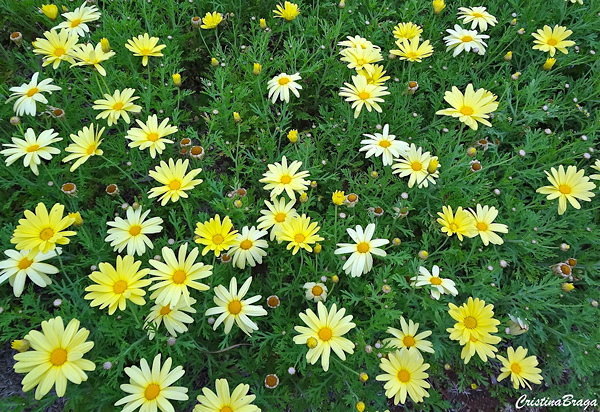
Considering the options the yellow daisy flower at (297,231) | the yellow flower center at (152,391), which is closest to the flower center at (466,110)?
the yellow daisy flower at (297,231)

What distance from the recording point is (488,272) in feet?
7.72

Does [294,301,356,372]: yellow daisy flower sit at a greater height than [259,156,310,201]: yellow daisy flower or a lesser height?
lesser

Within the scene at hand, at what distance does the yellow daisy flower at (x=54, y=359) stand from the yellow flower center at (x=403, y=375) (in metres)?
1.44

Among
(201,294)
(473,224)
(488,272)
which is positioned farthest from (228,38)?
(488,272)

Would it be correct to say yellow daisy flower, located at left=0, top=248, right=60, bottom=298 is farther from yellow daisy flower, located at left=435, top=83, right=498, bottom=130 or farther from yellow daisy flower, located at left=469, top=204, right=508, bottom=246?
yellow daisy flower, located at left=435, top=83, right=498, bottom=130

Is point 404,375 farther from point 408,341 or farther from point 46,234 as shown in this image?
point 46,234

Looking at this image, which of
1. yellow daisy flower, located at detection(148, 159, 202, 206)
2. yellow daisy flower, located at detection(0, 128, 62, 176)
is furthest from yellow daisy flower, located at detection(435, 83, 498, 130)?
yellow daisy flower, located at detection(0, 128, 62, 176)

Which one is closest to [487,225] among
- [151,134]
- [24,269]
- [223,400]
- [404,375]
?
[404,375]

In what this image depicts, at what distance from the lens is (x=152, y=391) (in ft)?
5.44

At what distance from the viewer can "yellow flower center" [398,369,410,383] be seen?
6.43ft

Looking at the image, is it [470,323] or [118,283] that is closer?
[118,283]

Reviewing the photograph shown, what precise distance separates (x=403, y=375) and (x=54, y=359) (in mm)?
1615

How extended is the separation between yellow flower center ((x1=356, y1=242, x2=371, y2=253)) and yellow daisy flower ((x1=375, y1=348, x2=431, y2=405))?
551mm

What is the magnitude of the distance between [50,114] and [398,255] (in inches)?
100
